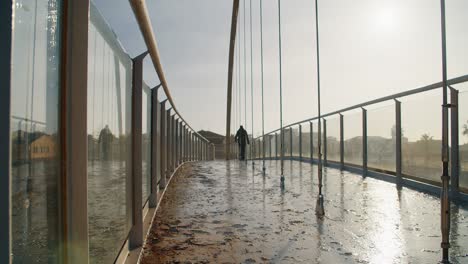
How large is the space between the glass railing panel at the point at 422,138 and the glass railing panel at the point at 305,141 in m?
5.96

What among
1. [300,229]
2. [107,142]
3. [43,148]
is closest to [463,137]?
[300,229]

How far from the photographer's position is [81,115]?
131 cm

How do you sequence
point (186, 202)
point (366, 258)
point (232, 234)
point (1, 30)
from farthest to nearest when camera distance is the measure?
point (186, 202), point (232, 234), point (366, 258), point (1, 30)

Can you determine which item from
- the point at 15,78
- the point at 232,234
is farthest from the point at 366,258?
the point at 15,78

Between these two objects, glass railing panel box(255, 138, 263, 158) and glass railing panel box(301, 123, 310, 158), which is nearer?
glass railing panel box(301, 123, 310, 158)

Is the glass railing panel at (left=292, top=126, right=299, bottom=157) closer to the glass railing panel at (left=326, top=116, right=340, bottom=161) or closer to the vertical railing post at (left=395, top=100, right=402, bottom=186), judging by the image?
the glass railing panel at (left=326, top=116, right=340, bottom=161)

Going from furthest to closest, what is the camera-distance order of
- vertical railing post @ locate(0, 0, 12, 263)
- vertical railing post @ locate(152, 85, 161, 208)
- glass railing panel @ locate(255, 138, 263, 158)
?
glass railing panel @ locate(255, 138, 263, 158) → vertical railing post @ locate(152, 85, 161, 208) → vertical railing post @ locate(0, 0, 12, 263)

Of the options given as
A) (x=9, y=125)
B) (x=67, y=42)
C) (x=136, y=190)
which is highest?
(x=67, y=42)

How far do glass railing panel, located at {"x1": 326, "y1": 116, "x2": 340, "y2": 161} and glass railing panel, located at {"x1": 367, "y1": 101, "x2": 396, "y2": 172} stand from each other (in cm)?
185

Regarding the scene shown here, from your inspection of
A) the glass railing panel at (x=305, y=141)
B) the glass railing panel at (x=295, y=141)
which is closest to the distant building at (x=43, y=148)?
the glass railing panel at (x=305, y=141)

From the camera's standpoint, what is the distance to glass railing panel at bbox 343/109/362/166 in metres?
8.31

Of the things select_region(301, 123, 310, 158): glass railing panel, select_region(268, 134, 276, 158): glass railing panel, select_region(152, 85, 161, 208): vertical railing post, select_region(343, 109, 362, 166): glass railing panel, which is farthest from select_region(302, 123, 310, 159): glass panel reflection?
select_region(152, 85, 161, 208): vertical railing post

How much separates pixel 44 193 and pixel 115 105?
0.96 m

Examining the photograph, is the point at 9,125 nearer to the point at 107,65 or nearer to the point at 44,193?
the point at 44,193
